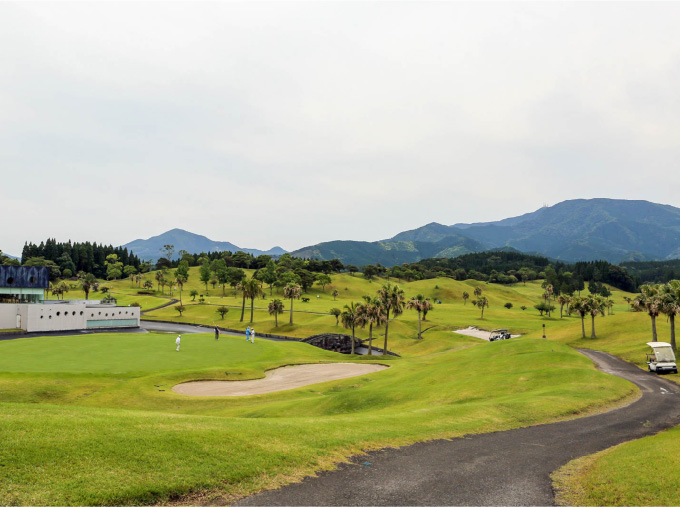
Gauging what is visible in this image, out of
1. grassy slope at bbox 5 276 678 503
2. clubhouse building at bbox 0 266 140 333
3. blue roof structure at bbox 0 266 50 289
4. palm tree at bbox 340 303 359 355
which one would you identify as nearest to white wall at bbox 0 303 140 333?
clubhouse building at bbox 0 266 140 333

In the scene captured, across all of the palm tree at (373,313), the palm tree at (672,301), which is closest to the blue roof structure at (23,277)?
the palm tree at (373,313)

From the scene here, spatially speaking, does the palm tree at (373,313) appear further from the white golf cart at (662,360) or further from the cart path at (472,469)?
the cart path at (472,469)

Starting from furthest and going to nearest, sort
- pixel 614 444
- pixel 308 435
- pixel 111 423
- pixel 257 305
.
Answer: pixel 257 305, pixel 614 444, pixel 308 435, pixel 111 423

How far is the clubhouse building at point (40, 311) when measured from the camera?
95625mm

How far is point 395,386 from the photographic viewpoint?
140ft

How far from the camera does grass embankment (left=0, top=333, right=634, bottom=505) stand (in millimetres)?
13750

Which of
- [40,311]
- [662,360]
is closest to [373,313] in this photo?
[662,360]

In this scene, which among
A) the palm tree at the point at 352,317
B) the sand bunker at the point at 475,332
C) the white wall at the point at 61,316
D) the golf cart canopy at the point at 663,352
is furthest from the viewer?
the sand bunker at the point at 475,332

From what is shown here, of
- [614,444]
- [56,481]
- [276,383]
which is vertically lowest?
[276,383]

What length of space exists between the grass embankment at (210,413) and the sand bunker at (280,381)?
2152 mm

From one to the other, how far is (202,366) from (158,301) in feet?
418

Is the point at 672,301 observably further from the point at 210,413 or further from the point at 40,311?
the point at 40,311

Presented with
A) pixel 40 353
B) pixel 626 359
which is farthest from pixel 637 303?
pixel 40 353

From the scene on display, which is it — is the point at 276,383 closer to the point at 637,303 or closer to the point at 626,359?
the point at 626,359
